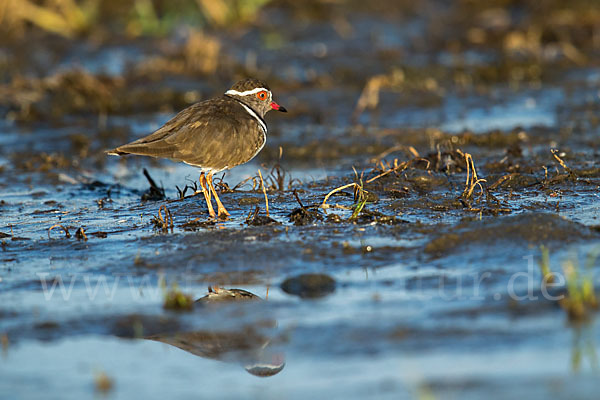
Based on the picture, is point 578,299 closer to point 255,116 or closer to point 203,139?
point 203,139

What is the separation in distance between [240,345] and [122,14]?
14.1m

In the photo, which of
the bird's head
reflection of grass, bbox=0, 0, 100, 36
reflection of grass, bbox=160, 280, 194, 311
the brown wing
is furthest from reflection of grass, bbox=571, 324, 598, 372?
reflection of grass, bbox=0, 0, 100, 36

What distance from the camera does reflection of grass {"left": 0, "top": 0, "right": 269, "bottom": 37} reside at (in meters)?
16.2

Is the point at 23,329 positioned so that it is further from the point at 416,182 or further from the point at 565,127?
the point at 565,127

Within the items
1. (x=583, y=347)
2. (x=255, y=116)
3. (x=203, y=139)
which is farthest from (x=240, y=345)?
(x=255, y=116)

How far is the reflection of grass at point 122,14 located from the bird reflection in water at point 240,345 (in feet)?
40.0

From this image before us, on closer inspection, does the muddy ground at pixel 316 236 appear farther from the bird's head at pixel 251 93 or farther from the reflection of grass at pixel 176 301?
the bird's head at pixel 251 93

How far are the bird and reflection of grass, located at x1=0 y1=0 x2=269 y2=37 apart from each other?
9.08 m

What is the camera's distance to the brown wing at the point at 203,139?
24.9 ft

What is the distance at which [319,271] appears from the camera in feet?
20.6

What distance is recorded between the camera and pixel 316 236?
6.98 meters

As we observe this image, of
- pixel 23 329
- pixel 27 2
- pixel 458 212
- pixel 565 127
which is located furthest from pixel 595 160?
pixel 27 2

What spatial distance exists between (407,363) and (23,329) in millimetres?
2492

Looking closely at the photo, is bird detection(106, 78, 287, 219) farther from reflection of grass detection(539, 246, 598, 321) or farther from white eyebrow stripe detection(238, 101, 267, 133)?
reflection of grass detection(539, 246, 598, 321)
